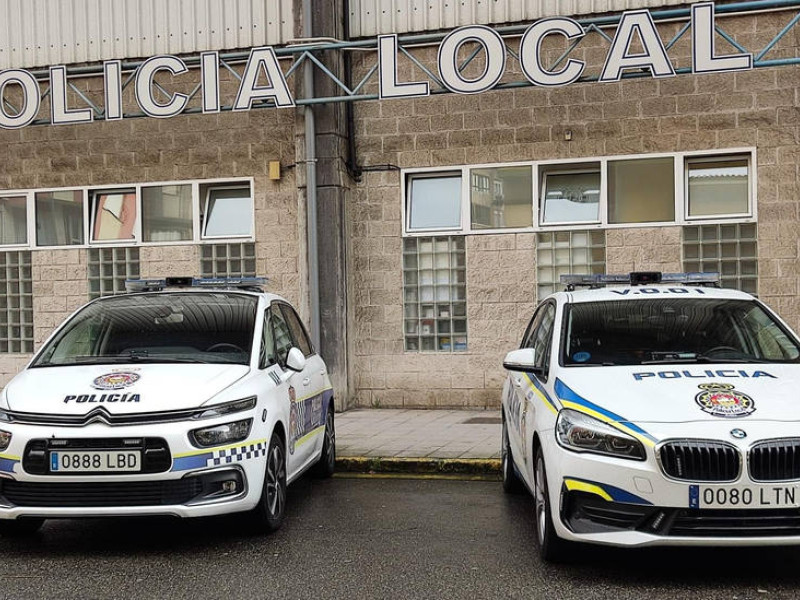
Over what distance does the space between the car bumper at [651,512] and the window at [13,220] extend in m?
11.2

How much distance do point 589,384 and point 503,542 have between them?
123cm

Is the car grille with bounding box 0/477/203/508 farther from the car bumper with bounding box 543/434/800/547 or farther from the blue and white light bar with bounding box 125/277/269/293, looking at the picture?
the blue and white light bar with bounding box 125/277/269/293

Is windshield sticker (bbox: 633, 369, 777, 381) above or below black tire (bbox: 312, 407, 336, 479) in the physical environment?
above

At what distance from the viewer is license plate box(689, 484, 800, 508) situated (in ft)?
17.7

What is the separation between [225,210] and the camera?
1427 cm

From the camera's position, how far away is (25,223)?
14.9 meters

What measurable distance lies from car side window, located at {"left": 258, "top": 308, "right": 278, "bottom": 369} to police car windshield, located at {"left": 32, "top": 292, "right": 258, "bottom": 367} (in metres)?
0.10

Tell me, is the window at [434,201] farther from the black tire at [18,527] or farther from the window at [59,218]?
the black tire at [18,527]

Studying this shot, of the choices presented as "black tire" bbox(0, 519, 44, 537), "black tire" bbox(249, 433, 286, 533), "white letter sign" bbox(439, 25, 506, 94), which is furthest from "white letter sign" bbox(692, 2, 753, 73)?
"black tire" bbox(0, 519, 44, 537)

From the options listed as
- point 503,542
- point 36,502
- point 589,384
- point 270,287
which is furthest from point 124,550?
point 270,287

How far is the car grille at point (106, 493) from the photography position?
6301 mm

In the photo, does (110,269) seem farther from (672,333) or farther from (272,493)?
(672,333)

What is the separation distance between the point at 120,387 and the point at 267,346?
135 centimetres

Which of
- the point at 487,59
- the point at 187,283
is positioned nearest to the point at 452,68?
the point at 487,59
